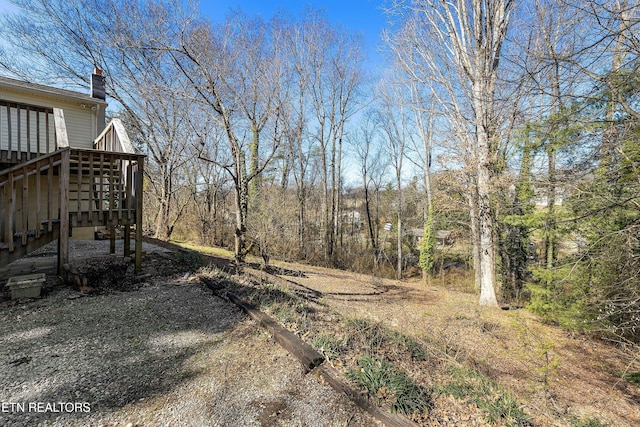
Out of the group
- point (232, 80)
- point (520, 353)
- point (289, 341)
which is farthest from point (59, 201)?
point (520, 353)

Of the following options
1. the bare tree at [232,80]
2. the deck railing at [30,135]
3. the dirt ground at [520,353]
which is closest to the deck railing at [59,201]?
the deck railing at [30,135]

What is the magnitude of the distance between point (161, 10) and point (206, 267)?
23.8 ft

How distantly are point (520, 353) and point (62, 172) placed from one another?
765cm

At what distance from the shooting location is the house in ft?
10.9

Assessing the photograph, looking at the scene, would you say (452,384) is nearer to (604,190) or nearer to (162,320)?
(162,320)

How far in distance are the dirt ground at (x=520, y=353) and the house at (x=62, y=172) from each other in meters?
3.89

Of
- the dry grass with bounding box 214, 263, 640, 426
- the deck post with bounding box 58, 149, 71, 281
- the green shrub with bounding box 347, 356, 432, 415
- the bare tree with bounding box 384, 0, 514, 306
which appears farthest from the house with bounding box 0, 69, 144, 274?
the bare tree with bounding box 384, 0, 514, 306

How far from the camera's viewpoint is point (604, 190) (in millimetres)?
3738

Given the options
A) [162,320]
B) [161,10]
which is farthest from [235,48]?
[162,320]

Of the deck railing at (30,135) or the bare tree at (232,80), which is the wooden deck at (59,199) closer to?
the deck railing at (30,135)

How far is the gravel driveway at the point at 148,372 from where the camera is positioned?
5.75ft

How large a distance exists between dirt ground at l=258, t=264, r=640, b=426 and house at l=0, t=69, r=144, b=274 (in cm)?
389

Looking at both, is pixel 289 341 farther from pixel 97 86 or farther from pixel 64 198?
pixel 97 86

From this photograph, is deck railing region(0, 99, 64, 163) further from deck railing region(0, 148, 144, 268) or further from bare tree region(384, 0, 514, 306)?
bare tree region(384, 0, 514, 306)
